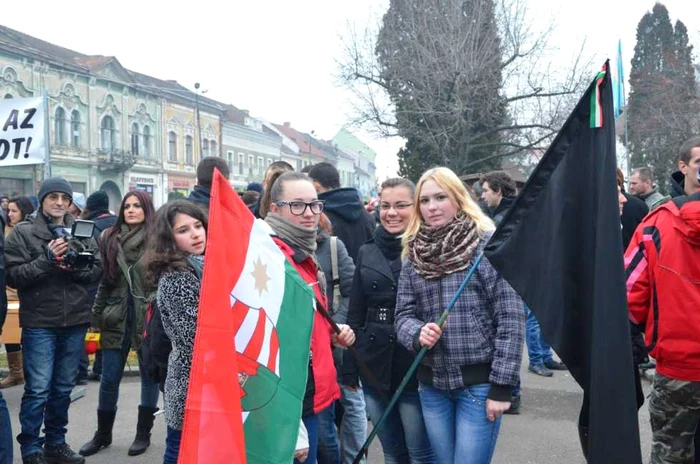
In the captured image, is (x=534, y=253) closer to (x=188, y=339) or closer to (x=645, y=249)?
(x=645, y=249)

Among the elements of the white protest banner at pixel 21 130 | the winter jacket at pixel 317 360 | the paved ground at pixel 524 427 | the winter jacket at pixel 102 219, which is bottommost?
the paved ground at pixel 524 427

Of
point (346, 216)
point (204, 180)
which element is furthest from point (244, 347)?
point (204, 180)

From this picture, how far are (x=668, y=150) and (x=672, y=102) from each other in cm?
435

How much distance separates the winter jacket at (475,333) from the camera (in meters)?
2.76

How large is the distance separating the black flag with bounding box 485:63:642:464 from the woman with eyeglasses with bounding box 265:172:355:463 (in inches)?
36.2

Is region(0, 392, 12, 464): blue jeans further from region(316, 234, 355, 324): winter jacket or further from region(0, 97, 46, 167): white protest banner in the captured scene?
region(0, 97, 46, 167): white protest banner

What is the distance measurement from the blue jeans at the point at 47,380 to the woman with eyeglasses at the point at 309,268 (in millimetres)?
2358

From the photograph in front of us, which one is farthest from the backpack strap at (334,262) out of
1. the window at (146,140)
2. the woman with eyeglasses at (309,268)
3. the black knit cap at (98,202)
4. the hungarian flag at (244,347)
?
the window at (146,140)

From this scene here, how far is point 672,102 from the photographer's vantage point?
27.9 meters

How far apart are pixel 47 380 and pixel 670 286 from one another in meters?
4.01

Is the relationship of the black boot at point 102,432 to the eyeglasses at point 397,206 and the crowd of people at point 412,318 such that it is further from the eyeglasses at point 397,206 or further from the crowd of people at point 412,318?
the eyeglasses at point 397,206

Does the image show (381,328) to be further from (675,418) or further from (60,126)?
(60,126)

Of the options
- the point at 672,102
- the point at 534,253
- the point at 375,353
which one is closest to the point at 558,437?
the point at 375,353

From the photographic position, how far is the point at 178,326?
323 centimetres
